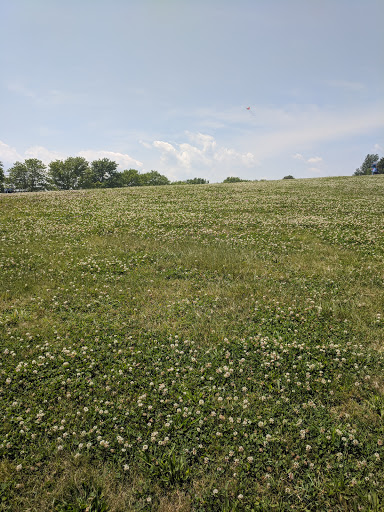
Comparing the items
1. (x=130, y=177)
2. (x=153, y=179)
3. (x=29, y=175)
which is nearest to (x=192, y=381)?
(x=29, y=175)

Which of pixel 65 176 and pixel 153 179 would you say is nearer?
pixel 65 176

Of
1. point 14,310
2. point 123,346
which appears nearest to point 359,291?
point 123,346

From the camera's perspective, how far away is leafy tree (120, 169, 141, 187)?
126 m

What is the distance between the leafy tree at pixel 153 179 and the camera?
134 metres

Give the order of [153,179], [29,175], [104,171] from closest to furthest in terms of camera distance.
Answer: [29,175]
[104,171]
[153,179]

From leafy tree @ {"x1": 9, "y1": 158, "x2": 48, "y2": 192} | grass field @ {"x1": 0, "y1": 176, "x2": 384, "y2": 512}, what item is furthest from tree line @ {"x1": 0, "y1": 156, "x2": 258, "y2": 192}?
grass field @ {"x1": 0, "y1": 176, "x2": 384, "y2": 512}

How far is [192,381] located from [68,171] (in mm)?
114982

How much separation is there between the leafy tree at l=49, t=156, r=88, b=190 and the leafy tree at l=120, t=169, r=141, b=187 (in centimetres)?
2074

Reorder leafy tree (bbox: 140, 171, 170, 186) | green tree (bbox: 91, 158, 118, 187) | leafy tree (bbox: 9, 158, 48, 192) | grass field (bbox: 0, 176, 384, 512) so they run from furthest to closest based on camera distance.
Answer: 1. leafy tree (bbox: 140, 171, 170, 186)
2. green tree (bbox: 91, 158, 118, 187)
3. leafy tree (bbox: 9, 158, 48, 192)
4. grass field (bbox: 0, 176, 384, 512)

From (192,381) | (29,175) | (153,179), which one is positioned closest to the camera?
(192,381)

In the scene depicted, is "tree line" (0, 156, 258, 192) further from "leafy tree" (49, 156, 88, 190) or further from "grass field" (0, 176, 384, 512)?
"grass field" (0, 176, 384, 512)

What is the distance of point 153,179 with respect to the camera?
139 meters

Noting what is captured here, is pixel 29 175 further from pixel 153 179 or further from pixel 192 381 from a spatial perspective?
pixel 192 381

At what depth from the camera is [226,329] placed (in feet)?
23.5
